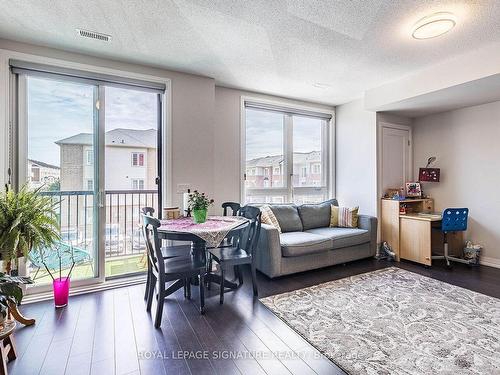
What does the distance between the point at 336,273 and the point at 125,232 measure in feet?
9.53

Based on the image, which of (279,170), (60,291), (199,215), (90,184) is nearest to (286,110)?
(279,170)

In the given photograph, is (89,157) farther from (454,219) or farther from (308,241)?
(454,219)

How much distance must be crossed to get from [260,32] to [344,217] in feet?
9.57

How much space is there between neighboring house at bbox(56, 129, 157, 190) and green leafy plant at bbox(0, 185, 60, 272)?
32.8 inches

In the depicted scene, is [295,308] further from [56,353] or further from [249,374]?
[56,353]

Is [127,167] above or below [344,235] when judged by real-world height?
above

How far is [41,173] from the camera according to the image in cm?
280

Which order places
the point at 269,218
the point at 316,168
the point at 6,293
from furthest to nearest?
the point at 316,168 → the point at 269,218 → the point at 6,293

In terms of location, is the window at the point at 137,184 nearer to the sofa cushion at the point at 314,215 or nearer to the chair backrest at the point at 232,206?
the chair backrest at the point at 232,206

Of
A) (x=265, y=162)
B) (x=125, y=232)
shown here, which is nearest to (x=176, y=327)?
(x=125, y=232)

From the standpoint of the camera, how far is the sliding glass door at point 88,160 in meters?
2.75

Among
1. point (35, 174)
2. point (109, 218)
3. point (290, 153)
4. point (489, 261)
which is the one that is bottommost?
point (489, 261)

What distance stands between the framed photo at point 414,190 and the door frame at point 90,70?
378cm

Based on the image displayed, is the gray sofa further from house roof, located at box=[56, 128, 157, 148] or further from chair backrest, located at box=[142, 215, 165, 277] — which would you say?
house roof, located at box=[56, 128, 157, 148]
